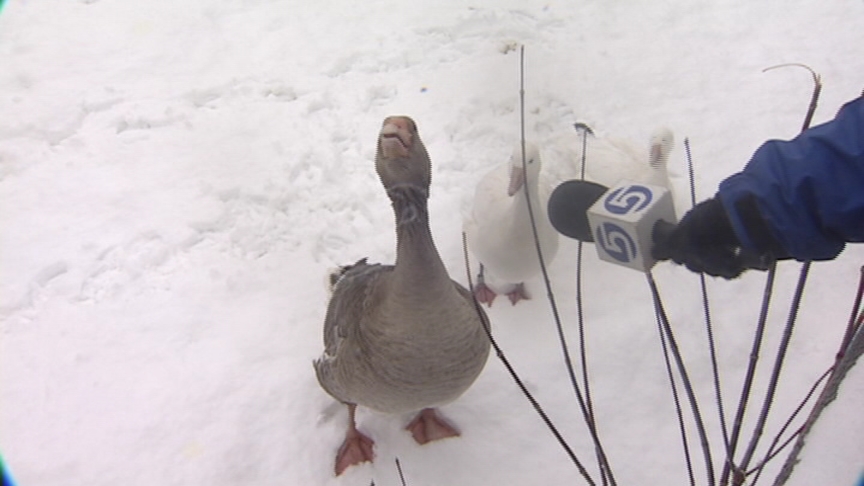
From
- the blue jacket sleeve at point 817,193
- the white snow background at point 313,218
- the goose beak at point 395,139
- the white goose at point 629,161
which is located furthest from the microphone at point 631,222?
the white goose at point 629,161

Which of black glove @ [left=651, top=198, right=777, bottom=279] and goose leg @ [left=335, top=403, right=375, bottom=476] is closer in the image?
black glove @ [left=651, top=198, right=777, bottom=279]

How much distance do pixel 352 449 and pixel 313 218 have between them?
145cm

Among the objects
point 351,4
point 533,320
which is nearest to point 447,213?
point 533,320

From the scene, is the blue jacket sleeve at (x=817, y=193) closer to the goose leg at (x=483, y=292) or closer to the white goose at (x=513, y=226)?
the white goose at (x=513, y=226)

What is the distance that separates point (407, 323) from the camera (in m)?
2.04

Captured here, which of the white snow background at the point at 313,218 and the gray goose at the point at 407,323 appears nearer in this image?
the gray goose at the point at 407,323

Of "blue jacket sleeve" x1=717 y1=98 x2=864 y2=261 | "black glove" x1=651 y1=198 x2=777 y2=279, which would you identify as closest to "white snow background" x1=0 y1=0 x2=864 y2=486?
"black glove" x1=651 y1=198 x2=777 y2=279

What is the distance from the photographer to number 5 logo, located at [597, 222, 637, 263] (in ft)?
3.67

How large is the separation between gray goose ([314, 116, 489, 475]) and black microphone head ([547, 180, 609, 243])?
55 cm

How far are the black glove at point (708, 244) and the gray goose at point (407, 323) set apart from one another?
0.80m

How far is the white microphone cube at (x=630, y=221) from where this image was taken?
1105 millimetres

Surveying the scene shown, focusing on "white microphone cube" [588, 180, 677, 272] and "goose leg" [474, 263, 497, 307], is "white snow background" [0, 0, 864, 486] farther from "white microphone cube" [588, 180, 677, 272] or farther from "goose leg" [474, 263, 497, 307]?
"white microphone cube" [588, 180, 677, 272]

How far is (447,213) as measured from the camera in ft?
11.6

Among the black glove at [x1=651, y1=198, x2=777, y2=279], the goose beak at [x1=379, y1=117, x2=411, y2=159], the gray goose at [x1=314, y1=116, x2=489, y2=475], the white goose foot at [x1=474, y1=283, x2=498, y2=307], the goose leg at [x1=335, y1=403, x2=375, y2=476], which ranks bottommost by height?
the goose leg at [x1=335, y1=403, x2=375, y2=476]
